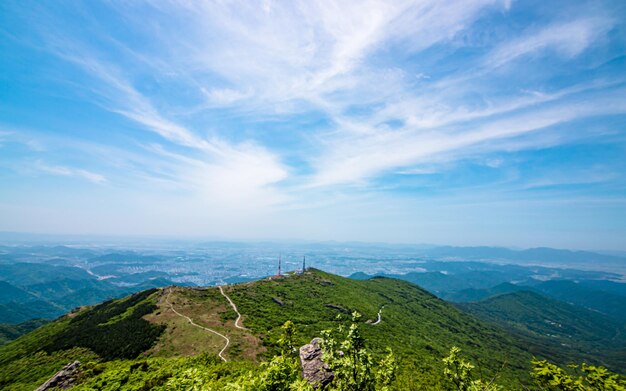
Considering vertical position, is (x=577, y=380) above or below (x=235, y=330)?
above

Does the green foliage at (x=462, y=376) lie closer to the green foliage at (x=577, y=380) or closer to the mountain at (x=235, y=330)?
the green foliage at (x=577, y=380)

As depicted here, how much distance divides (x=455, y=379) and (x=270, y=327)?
162 ft

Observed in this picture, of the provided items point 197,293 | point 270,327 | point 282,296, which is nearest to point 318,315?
point 282,296

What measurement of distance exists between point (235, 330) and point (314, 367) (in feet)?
118

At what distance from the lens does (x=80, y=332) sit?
57.5m

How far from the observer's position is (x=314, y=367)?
77.1ft

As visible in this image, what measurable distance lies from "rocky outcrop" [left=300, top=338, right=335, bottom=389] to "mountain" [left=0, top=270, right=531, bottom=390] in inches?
305

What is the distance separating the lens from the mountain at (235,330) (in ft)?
150

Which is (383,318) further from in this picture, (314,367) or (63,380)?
(63,380)

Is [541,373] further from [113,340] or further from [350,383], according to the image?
[113,340]

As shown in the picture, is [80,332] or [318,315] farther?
[318,315]

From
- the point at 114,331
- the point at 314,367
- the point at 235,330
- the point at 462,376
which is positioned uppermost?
the point at 462,376

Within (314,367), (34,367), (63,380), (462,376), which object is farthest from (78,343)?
(462,376)

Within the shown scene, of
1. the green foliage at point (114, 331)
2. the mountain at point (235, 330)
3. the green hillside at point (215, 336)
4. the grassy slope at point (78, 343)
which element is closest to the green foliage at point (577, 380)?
the green hillside at point (215, 336)
